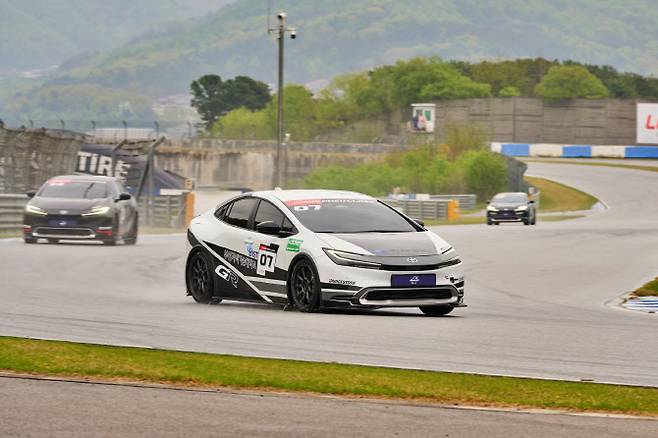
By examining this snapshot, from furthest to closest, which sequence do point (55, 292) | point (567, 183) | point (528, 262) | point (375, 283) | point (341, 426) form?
point (567, 183), point (528, 262), point (55, 292), point (375, 283), point (341, 426)

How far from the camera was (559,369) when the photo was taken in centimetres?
977

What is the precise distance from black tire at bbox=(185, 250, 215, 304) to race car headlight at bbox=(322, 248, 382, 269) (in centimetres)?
229

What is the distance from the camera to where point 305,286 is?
1395 cm

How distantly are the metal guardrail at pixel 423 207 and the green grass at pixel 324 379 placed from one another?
2117 inches

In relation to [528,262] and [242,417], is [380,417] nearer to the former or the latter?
[242,417]

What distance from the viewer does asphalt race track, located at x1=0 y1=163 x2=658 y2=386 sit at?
10.4 m

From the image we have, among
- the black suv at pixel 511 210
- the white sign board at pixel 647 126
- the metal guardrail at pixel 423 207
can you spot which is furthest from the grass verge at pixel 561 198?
the white sign board at pixel 647 126

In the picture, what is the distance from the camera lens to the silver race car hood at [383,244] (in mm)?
13641

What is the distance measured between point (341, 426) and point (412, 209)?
190 feet

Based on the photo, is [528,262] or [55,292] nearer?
[55,292]

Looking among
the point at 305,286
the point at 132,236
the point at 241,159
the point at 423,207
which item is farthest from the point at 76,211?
the point at 241,159

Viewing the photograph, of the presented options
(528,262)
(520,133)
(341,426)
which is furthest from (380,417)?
(520,133)

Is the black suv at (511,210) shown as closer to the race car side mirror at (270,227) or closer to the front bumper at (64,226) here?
the front bumper at (64,226)

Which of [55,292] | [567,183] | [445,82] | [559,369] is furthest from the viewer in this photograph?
[445,82]
